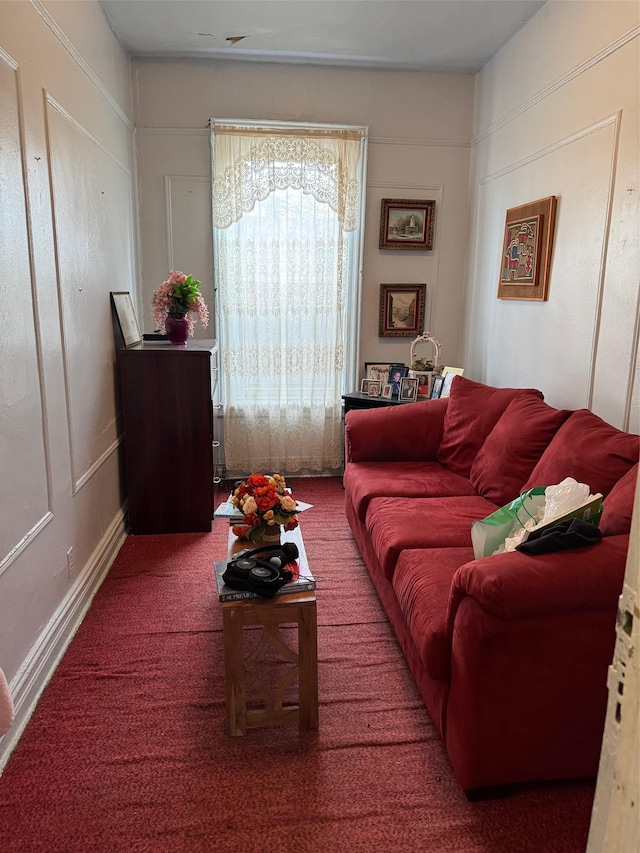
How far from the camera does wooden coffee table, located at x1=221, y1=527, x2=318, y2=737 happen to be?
1866mm

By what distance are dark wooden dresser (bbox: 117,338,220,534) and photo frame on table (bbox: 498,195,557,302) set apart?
6.08 ft

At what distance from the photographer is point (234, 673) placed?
6.19 ft

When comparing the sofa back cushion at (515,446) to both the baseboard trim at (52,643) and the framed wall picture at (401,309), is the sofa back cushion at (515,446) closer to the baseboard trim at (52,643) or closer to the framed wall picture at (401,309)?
the framed wall picture at (401,309)

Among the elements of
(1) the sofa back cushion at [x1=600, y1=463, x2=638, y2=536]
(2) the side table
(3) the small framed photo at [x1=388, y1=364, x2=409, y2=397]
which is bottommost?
(2) the side table

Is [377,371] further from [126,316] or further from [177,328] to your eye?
[126,316]

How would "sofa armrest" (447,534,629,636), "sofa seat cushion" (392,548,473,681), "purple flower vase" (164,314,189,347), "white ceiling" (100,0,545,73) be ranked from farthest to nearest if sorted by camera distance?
"purple flower vase" (164,314,189,347) → "white ceiling" (100,0,545,73) → "sofa seat cushion" (392,548,473,681) → "sofa armrest" (447,534,629,636)

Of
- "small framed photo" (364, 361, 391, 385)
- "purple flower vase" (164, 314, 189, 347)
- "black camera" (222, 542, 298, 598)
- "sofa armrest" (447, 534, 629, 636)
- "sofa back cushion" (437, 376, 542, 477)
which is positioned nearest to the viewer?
"sofa armrest" (447, 534, 629, 636)

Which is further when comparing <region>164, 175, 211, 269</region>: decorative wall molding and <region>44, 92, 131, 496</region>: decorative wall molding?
<region>164, 175, 211, 269</region>: decorative wall molding

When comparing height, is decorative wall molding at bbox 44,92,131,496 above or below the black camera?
above

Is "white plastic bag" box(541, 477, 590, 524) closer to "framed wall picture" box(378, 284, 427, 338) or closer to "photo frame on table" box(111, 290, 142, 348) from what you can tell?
"photo frame on table" box(111, 290, 142, 348)

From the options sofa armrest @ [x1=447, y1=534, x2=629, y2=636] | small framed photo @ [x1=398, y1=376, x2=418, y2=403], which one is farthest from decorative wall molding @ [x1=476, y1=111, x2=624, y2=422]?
small framed photo @ [x1=398, y1=376, x2=418, y2=403]

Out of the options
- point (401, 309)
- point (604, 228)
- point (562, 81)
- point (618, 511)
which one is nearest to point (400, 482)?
point (618, 511)

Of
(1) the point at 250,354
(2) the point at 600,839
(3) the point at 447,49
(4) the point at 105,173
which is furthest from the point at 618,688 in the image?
(3) the point at 447,49

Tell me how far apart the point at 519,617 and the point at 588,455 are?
928mm
